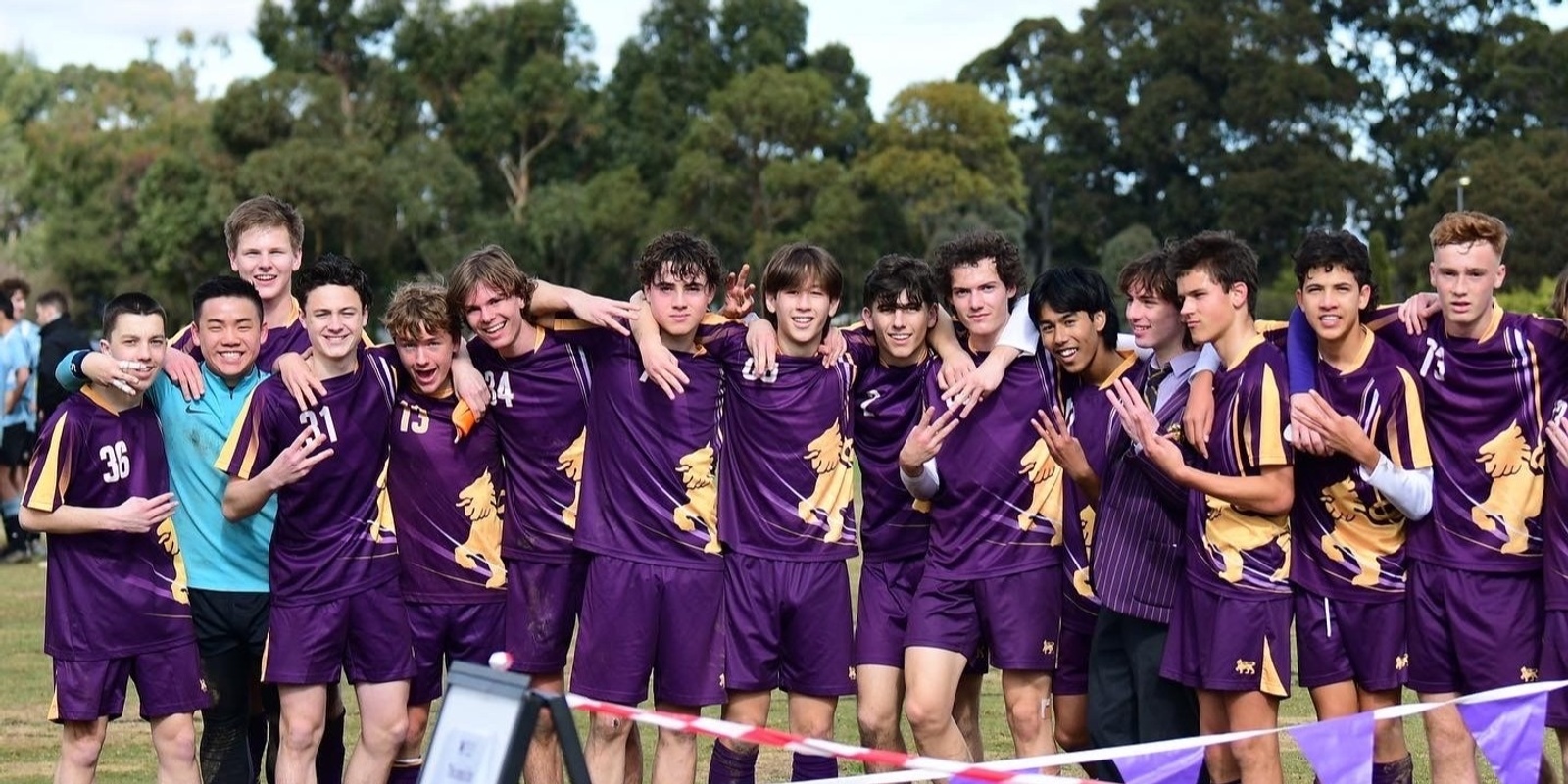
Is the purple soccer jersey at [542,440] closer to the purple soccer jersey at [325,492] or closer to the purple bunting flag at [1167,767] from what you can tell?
the purple soccer jersey at [325,492]

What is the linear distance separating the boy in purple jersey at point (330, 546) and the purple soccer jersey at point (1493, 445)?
3.74 m

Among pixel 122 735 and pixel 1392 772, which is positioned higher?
pixel 1392 772

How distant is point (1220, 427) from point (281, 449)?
3.38 meters

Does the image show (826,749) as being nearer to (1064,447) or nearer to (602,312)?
(1064,447)

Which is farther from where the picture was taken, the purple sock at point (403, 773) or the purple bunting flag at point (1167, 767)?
the purple sock at point (403, 773)

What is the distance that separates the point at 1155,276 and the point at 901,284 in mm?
967

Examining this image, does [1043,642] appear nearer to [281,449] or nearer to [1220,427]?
[1220,427]

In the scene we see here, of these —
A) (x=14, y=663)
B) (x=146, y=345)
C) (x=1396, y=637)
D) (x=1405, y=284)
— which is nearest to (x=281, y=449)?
A: (x=146, y=345)

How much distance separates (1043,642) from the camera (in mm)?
6977

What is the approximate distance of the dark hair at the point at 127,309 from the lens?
21.9 ft

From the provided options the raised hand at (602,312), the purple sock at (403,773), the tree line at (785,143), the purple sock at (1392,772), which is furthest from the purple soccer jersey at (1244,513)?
the tree line at (785,143)

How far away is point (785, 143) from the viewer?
59.3 m

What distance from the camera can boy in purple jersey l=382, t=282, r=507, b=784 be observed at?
275 inches

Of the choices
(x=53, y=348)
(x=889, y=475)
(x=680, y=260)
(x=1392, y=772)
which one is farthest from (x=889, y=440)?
(x=53, y=348)
